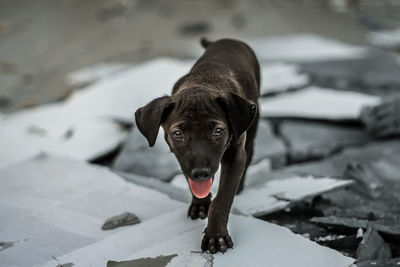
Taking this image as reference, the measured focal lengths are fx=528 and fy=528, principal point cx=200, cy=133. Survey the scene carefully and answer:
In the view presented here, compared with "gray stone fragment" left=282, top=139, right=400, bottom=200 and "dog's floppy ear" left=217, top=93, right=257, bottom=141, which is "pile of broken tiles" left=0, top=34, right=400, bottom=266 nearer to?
"gray stone fragment" left=282, top=139, right=400, bottom=200

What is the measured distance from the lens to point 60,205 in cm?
386

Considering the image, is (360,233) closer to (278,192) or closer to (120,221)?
(278,192)

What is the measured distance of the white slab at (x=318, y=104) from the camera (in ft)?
18.2

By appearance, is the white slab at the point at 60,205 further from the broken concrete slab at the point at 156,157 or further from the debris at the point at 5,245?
the broken concrete slab at the point at 156,157

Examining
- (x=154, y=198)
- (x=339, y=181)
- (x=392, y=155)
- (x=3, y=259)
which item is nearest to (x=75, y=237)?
(x=3, y=259)

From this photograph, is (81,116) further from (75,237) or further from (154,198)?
(75,237)

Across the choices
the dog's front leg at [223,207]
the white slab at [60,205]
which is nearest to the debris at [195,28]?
the white slab at [60,205]

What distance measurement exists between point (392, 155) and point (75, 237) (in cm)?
298

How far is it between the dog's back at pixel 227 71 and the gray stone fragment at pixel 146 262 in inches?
40.6

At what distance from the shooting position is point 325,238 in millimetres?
3410

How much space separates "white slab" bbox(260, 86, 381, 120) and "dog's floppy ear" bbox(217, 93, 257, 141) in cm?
273

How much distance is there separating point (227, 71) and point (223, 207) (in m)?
0.97

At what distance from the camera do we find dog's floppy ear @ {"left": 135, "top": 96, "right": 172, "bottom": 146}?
282 cm

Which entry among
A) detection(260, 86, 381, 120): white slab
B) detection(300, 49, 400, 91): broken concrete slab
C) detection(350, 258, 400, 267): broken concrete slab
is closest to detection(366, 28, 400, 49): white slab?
detection(300, 49, 400, 91): broken concrete slab
